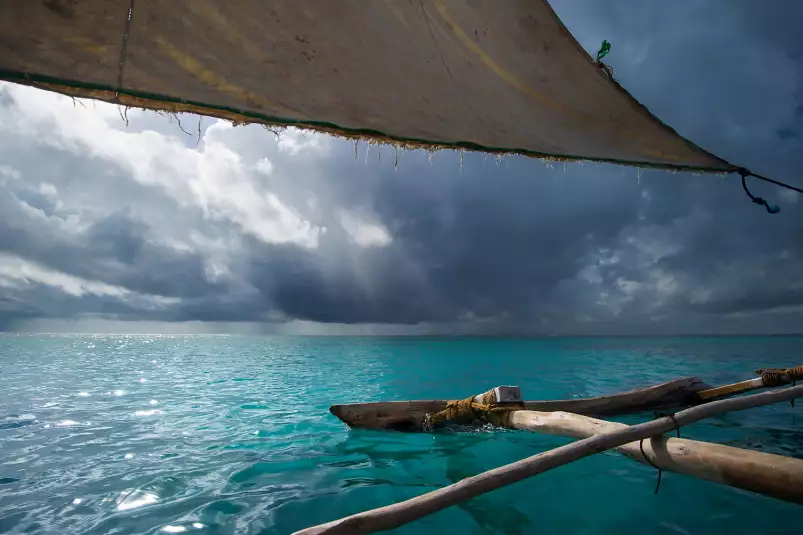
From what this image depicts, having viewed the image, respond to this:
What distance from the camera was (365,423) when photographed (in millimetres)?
6336

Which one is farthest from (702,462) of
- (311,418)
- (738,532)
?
(311,418)

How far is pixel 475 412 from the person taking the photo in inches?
234

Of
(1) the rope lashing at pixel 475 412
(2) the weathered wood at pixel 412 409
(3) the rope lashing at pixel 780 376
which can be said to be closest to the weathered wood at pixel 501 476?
(1) the rope lashing at pixel 475 412

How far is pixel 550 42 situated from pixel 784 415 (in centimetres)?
1039

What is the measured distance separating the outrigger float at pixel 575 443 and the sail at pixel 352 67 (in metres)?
2.34

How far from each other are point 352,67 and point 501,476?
2.93 meters

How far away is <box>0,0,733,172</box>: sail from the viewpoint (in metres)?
2.21

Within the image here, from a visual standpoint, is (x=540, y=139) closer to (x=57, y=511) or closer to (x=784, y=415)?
(x=57, y=511)

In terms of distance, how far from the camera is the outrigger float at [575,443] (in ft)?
7.97

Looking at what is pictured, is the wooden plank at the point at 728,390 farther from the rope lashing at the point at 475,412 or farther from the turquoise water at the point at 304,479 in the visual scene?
the rope lashing at the point at 475,412

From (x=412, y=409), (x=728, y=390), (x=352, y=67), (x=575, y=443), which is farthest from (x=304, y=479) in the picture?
(x=728, y=390)

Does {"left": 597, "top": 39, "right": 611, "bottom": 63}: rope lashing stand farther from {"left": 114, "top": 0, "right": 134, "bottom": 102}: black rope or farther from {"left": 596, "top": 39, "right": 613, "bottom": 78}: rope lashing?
{"left": 114, "top": 0, "right": 134, "bottom": 102}: black rope

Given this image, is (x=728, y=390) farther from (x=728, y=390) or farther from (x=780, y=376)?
(x=780, y=376)

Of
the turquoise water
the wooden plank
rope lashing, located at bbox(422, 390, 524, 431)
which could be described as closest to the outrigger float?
rope lashing, located at bbox(422, 390, 524, 431)
